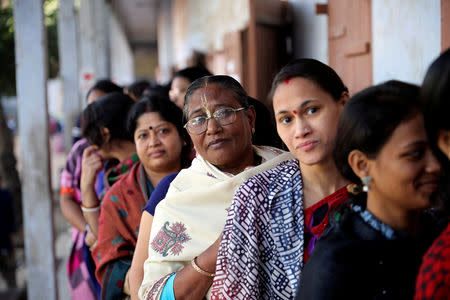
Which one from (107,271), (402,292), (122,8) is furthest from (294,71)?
(122,8)

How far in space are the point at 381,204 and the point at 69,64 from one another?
6.43m

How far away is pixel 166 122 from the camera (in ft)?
8.52

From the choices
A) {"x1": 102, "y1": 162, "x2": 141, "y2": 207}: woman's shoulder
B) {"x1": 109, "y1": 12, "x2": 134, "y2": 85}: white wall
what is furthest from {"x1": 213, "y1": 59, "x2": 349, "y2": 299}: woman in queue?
{"x1": 109, "y1": 12, "x2": 134, "y2": 85}: white wall

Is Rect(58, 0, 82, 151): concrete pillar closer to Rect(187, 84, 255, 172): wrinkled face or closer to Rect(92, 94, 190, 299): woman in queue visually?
Rect(92, 94, 190, 299): woman in queue

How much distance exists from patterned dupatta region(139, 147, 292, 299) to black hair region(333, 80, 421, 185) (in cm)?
59

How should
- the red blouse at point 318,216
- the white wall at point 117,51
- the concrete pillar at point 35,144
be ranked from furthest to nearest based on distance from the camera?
the white wall at point 117,51 → the concrete pillar at point 35,144 → the red blouse at point 318,216

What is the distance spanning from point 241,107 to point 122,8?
17.3 m

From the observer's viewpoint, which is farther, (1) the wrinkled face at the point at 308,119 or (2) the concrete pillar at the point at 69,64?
(2) the concrete pillar at the point at 69,64

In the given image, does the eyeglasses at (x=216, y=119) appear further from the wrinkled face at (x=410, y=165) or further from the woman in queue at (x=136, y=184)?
the wrinkled face at (x=410, y=165)

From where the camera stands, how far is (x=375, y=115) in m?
1.23

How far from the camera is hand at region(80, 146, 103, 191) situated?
301cm

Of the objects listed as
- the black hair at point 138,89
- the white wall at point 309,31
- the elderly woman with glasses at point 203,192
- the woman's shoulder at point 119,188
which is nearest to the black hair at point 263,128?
the elderly woman with glasses at point 203,192

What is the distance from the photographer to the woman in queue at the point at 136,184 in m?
2.37

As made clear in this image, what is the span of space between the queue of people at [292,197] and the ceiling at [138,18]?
13061mm
